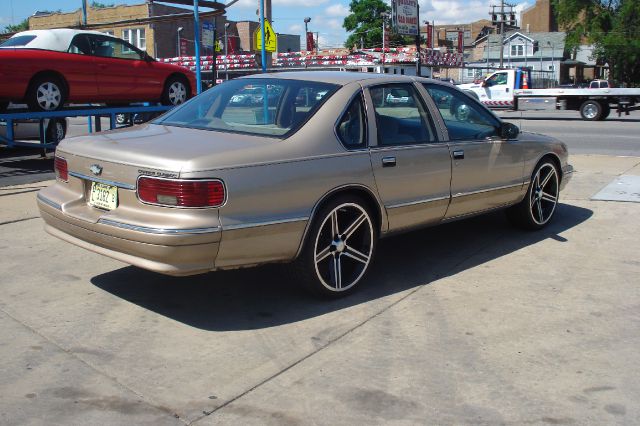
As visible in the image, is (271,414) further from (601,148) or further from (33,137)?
(601,148)

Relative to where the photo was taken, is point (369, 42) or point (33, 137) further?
point (369, 42)

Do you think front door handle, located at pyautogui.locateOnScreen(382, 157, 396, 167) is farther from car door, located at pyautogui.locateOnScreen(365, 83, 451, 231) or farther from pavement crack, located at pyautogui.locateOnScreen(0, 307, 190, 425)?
pavement crack, located at pyautogui.locateOnScreen(0, 307, 190, 425)

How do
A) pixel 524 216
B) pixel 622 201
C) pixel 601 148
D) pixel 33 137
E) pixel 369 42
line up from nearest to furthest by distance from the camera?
pixel 524 216 → pixel 622 201 → pixel 33 137 → pixel 601 148 → pixel 369 42

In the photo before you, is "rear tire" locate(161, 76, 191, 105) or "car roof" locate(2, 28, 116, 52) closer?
"car roof" locate(2, 28, 116, 52)

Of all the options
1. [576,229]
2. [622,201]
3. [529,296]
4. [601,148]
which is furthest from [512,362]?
[601,148]

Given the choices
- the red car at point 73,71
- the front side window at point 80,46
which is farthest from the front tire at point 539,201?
the front side window at point 80,46

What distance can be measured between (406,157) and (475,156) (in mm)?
917

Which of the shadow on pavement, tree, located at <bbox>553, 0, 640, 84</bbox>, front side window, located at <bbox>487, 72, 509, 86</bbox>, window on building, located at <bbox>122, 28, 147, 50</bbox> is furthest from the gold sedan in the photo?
tree, located at <bbox>553, 0, 640, 84</bbox>

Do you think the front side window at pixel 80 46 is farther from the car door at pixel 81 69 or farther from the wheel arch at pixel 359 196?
the wheel arch at pixel 359 196

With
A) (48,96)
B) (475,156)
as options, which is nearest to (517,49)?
(48,96)

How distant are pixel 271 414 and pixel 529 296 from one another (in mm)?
2473

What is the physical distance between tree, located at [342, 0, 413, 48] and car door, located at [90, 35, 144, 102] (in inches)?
3036

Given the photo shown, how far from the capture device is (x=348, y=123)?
4785 millimetres

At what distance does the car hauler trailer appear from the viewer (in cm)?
2416
